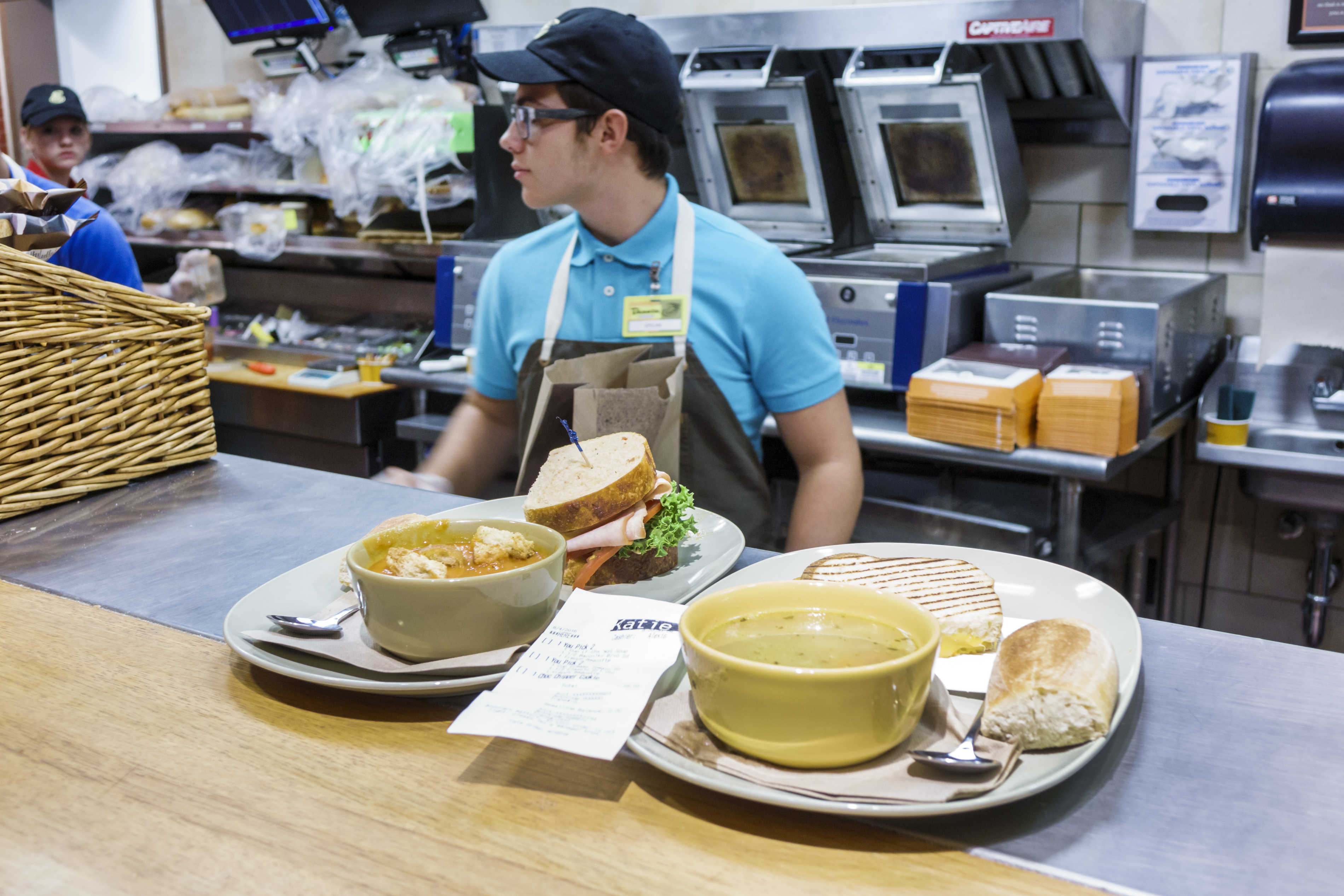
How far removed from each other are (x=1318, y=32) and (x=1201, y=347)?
872mm

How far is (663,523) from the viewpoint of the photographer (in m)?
1.10

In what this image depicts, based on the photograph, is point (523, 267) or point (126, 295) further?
point (523, 267)

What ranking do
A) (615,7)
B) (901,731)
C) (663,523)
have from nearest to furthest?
(901,731) < (663,523) < (615,7)

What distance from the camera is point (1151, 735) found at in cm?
80

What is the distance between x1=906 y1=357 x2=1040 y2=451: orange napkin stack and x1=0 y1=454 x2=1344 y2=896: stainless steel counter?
1.50m

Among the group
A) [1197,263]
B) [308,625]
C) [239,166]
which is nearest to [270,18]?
[239,166]

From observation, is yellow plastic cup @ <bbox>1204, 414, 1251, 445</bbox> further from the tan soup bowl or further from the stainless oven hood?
the tan soup bowl

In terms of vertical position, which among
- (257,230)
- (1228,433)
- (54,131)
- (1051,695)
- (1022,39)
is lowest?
(1228,433)

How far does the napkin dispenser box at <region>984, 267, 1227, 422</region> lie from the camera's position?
262 cm

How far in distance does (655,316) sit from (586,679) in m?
1.27

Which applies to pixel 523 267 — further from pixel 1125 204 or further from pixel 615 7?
pixel 615 7

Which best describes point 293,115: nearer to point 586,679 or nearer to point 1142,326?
point 1142,326

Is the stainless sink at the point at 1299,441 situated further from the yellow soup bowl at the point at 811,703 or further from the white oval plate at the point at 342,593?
the yellow soup bowl at the point at 811,703

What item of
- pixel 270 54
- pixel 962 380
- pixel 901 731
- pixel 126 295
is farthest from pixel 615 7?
pixel 901 731
